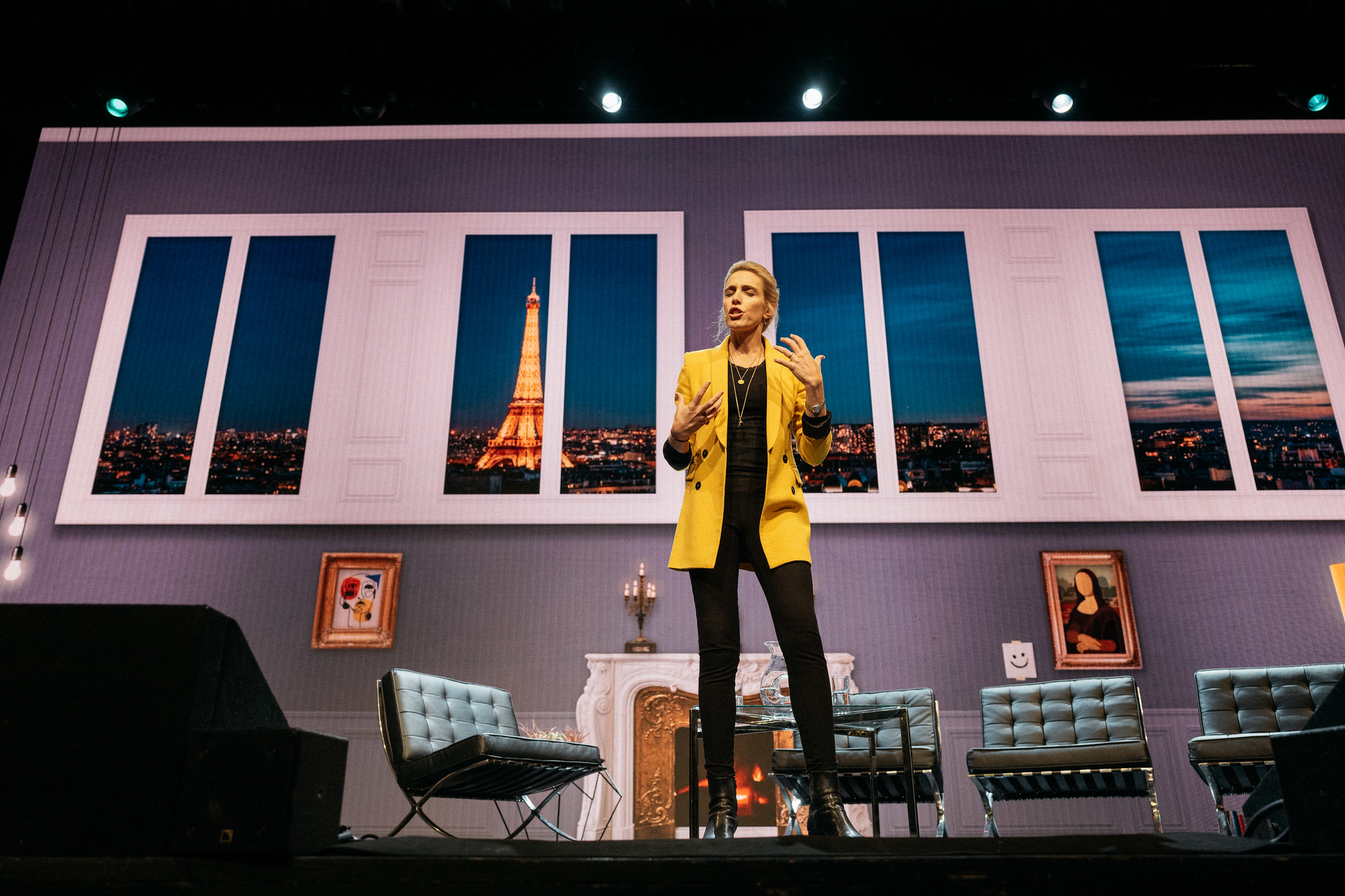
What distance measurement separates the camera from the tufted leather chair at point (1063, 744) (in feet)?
12.6

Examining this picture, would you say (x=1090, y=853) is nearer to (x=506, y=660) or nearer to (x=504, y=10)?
(x=506, y=660)

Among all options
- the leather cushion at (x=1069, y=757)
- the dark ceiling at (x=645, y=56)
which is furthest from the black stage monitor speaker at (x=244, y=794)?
the dark ceiling at (x=645, y=56)

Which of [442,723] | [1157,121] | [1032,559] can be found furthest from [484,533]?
[1157,121]

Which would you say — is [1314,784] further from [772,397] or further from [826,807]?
[772,397]

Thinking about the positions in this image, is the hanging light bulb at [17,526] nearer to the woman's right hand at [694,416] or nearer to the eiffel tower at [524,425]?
the eiffel tower at [524,425]

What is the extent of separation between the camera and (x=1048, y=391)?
5809mm

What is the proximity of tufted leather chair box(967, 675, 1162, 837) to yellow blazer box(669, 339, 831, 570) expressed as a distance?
229 cm

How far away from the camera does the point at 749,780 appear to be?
201 inches

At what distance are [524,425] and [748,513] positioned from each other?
12.1ft

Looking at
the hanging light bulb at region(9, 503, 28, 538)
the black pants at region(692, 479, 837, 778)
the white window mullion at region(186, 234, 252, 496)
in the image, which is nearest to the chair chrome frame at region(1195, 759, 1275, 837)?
the black pants at region(692, 479, 837, 778)

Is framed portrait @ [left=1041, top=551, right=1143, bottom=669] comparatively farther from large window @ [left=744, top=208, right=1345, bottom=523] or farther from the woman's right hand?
the woman's right hand

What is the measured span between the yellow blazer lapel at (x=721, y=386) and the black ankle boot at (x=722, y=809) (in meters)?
0.83

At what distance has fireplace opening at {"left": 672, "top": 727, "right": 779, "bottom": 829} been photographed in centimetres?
502

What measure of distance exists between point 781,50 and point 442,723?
4.25m
